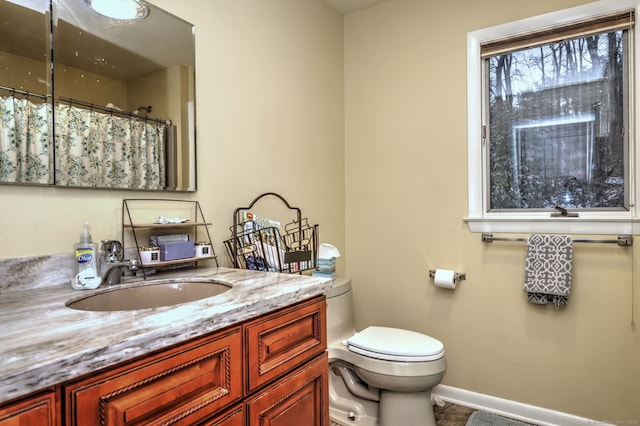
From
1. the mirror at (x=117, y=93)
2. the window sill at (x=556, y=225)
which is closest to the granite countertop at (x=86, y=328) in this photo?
the mirror at (x=117, y=93)

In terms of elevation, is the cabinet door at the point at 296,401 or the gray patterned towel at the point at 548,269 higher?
the gray patterned towel at the point at 548,269

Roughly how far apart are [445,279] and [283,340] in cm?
134

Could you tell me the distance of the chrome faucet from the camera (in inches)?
43.2

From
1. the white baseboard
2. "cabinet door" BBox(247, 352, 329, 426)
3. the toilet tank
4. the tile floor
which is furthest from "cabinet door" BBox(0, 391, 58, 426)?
the white baseboard

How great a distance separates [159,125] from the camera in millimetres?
1406

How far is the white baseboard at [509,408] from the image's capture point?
1874 millimetres

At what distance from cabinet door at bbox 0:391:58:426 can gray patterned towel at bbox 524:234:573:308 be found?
76.4 inches

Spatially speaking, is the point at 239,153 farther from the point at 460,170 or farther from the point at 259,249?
the point at 460,170

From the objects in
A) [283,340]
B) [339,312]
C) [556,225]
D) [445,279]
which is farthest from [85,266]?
[556,225]

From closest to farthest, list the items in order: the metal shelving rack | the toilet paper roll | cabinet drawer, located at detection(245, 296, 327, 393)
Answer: cabinet drawer, located at detection(245, 296, 327, 393) → the metal shelving rack → the toilet paper roll

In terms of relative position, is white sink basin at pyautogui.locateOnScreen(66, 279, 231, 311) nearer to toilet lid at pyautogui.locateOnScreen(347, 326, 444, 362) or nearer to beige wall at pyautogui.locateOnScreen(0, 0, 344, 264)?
beige wall at pyautogui.locateOnScreen(0, 0, 344, 264)

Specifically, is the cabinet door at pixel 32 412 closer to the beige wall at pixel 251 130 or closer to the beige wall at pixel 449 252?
the beige wall at pixel 251 130

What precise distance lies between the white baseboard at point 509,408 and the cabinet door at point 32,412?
6.74ft

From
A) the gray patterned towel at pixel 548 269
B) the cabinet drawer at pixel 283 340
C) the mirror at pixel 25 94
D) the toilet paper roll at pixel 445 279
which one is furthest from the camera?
the toilet paper roll at pixel 445 279
